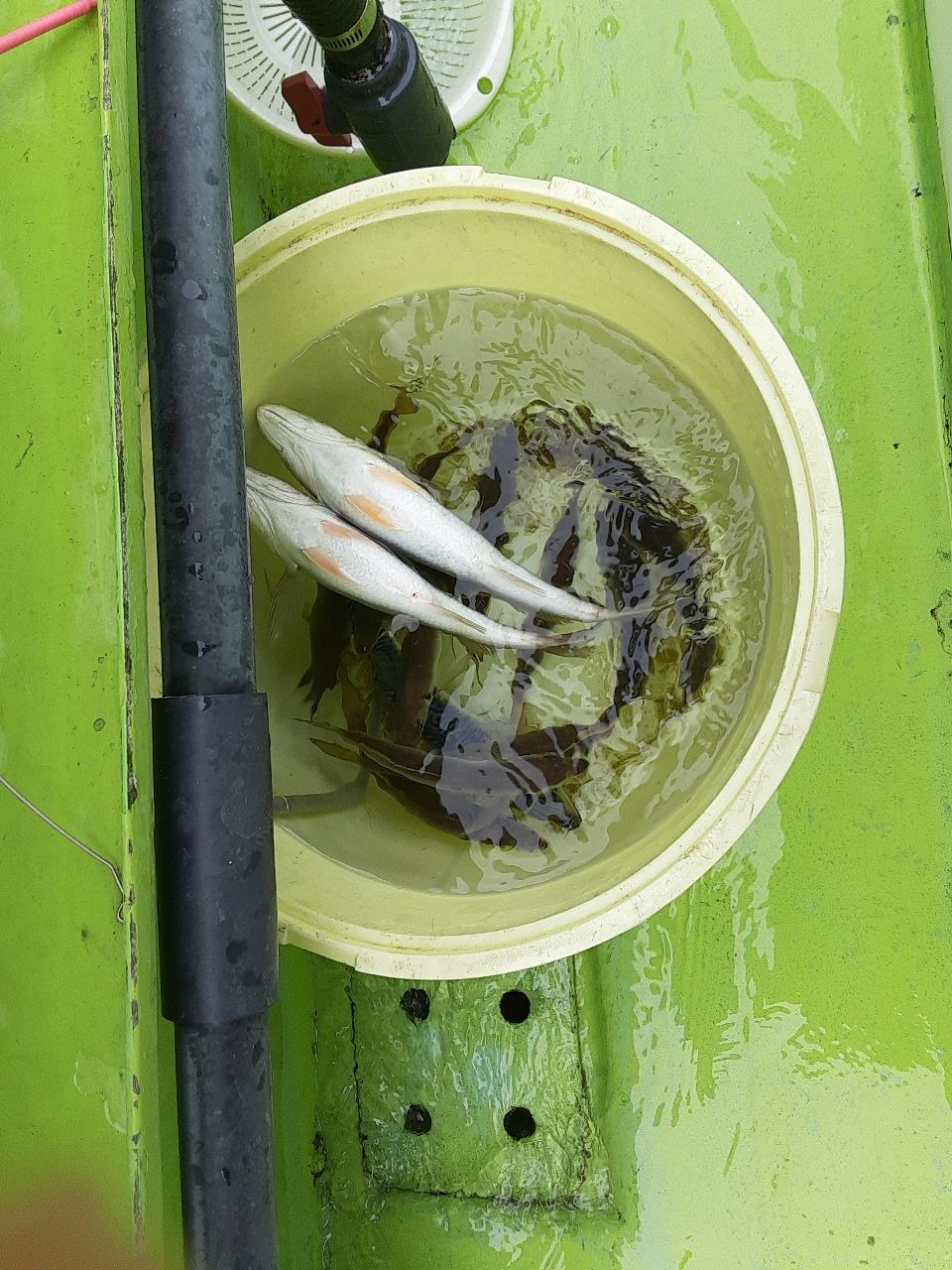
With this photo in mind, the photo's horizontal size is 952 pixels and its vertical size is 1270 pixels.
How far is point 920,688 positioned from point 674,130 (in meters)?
0.87

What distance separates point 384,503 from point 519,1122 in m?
0.82

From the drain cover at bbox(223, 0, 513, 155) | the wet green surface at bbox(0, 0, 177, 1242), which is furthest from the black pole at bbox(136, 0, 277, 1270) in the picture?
the drain cover at bbox(223, 0, 513, 155)

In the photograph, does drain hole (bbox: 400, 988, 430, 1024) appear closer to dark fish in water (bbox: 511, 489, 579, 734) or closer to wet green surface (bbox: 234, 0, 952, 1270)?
wet green surface (bbox: 234, 0, 952, 1270)

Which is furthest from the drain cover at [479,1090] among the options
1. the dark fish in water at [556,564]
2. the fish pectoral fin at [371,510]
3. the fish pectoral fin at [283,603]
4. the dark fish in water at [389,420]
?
the dark fish in water at [389,420]

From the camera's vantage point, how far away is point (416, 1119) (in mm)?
1198

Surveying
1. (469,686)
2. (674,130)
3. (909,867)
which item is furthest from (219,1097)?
(674,130)

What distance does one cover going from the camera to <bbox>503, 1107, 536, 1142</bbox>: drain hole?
46.3 inches

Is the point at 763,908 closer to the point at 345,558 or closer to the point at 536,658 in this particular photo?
the point at 536,658

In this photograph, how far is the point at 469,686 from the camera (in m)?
1.17

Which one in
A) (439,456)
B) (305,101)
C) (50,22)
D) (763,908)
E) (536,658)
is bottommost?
(763,908)

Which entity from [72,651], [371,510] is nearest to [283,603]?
[371,510]

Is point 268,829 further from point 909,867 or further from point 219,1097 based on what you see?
point 909,867

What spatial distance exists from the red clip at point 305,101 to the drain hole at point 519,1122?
1269mm

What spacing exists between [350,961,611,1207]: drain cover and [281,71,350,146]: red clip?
113cm
